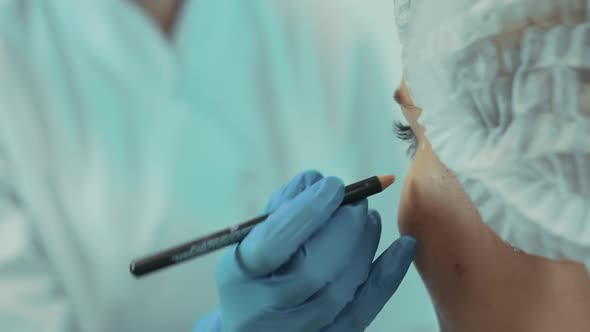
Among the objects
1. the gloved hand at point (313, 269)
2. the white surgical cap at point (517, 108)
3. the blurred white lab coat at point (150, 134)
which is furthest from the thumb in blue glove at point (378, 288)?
the blurred white lab coat at point (150, 134)

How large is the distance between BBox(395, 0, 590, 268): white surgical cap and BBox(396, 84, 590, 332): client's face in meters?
0.08

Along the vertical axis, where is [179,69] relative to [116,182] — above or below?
above

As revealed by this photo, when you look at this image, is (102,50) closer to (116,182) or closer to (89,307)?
(116,182)

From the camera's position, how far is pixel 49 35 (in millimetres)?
1065

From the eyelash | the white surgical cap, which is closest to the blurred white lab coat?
the eyelash

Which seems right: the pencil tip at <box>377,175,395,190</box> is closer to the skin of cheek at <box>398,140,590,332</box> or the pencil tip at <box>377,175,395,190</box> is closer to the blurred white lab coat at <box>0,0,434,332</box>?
the skin of cheek at <box>398,140,590,332</box>

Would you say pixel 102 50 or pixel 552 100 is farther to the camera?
pixel 102 50

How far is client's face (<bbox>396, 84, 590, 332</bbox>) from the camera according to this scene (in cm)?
50

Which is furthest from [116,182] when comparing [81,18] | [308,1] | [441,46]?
[441,46]

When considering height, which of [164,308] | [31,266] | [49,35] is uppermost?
[49,35]

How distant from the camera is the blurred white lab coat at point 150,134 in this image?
1.02 m

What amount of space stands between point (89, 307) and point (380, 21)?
73cm

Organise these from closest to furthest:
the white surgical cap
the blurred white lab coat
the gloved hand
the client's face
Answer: the white surgical cap < the client's face < the gloved hand < the blurred white lab coat

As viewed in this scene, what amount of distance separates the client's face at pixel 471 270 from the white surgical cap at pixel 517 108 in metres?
0.08
